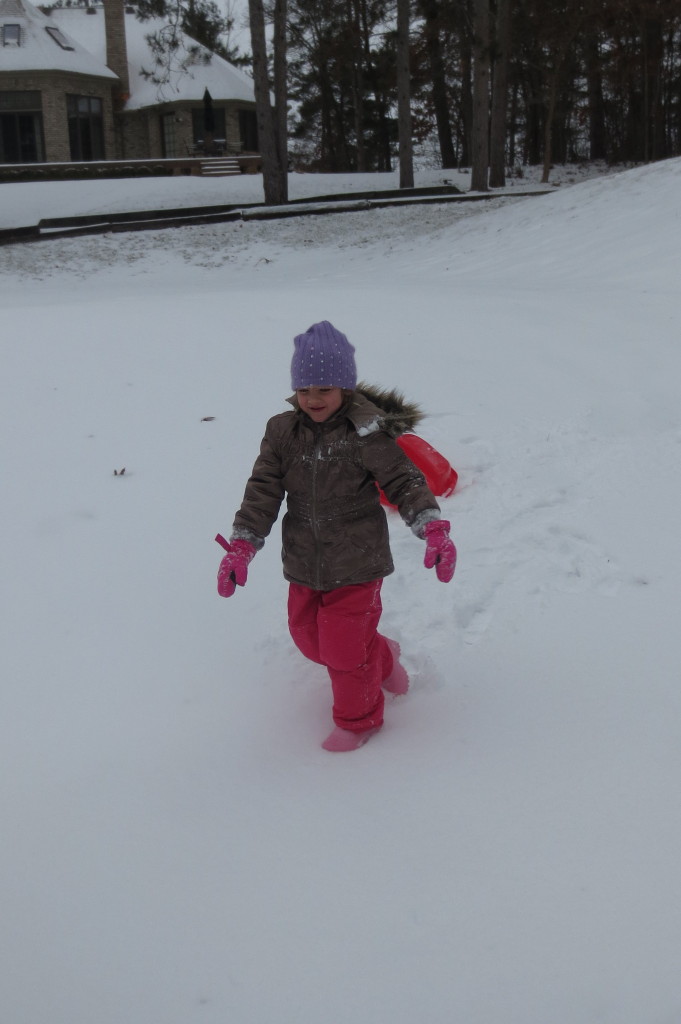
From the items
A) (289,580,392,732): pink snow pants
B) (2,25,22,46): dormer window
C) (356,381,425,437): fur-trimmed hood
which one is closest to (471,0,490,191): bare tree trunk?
(2,25,22,46): dormer window

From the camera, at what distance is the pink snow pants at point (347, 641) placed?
8.70 ft

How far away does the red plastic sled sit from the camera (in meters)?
4.24

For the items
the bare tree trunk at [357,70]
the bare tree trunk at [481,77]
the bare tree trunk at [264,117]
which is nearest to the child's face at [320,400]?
the bare tree trunk at [264,117]

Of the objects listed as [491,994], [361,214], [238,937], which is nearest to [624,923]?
[491,994]

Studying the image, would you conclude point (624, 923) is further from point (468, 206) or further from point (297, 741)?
point (468, 206)

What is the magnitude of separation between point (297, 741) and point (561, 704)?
86cm

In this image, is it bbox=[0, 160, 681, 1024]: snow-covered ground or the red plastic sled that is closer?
bbox=[0, 160, 681, 1024]: snow-covered ground

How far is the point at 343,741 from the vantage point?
270cm

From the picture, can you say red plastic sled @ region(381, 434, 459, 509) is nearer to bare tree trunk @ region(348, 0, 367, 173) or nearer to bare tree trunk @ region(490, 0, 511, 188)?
bare tree trunk @ region(490, 0, 511, 188)

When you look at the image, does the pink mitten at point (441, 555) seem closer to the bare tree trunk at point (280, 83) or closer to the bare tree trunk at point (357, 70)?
the bare tree trunk at point (280, 83)

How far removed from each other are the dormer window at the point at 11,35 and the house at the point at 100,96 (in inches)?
1.3

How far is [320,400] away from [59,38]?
108 feet

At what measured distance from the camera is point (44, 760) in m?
2.70

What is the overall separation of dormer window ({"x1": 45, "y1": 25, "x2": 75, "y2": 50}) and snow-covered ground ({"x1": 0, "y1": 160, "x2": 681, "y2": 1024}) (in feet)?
92.1
